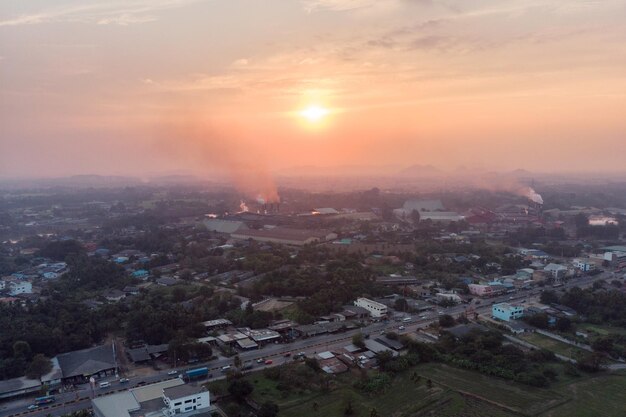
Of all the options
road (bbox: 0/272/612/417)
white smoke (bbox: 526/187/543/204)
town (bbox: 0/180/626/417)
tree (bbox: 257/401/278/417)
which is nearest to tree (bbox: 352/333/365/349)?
town (bbox: 0/180/626/417)

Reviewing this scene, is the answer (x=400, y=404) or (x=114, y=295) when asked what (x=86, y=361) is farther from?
(x=400, y=404)

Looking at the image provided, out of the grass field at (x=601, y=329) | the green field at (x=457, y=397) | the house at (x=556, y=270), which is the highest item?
the house at (x=556, y=270)

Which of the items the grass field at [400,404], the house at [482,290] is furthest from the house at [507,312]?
the grass field at [400,404]

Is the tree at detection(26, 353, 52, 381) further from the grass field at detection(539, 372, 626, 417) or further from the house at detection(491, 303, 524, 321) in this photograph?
the house at detection(491, 303, 524, 321)

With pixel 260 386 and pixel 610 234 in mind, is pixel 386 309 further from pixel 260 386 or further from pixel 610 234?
pixel 610 234

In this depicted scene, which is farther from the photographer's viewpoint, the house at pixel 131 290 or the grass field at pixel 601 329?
the house at pixel 131 290

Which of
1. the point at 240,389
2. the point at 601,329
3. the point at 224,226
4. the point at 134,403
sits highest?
the point at 224,226

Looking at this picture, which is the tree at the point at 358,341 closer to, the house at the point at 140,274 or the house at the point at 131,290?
the house at the point at 131,290

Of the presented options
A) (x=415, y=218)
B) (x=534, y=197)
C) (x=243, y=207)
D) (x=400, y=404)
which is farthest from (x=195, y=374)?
(x=534, y=197)
